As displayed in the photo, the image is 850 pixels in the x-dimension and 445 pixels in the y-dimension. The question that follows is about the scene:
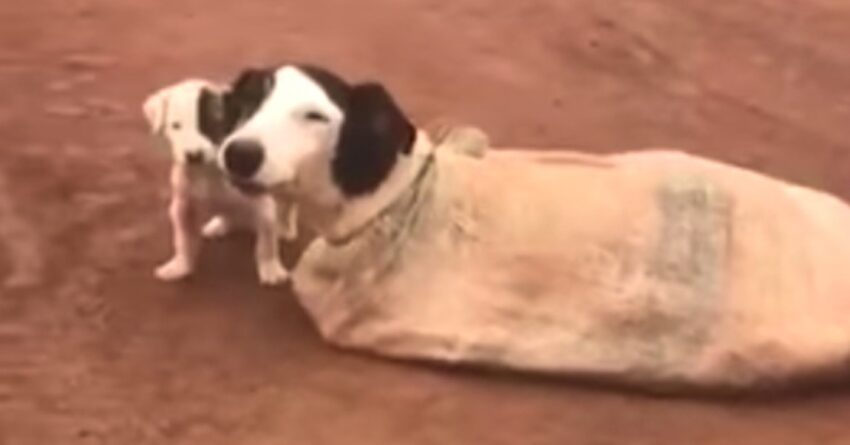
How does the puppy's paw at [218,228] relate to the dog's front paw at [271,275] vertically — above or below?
above

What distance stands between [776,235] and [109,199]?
2.07ft

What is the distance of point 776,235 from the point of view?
194cm

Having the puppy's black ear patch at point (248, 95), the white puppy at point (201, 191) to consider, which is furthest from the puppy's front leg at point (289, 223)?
the puppy's black ear patch at point (248, 95)

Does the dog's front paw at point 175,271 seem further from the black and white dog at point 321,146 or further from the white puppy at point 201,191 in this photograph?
the black and white dog at point 321,146

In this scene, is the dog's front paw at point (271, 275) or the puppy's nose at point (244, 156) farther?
the dog's front paw at point (271, 275)

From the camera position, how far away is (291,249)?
205 cm

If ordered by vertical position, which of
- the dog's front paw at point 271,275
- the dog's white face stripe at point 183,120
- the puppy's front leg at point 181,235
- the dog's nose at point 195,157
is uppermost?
the dog's white face stripe at point 183,120

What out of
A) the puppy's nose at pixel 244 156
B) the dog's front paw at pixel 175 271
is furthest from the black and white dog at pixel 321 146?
the dog's front paw at pixel 175 271

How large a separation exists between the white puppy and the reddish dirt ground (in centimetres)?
2

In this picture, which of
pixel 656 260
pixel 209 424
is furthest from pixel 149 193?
pixel 656 260

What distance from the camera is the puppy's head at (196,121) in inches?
75.1

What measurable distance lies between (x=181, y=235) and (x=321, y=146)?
0.19 metres

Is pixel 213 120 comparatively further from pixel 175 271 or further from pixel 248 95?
pixel 175 271

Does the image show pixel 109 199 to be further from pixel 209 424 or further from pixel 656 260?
pixel 656 260
